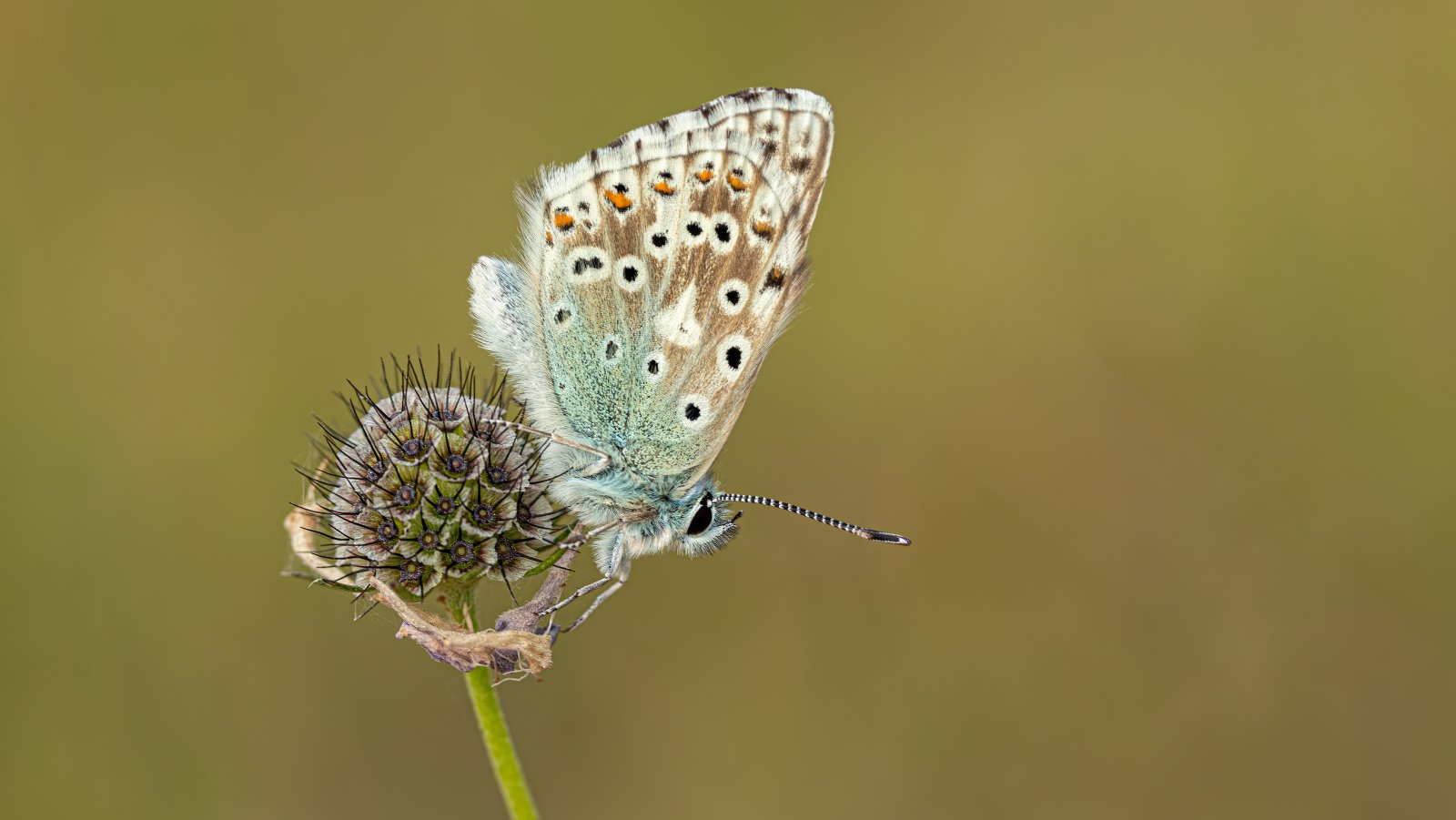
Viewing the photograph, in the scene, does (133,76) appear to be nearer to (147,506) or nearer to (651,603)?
(147,506)

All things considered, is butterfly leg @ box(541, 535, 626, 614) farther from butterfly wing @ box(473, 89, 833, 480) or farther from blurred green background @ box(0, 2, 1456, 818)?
blurred green background @ box(0, 2, 1456, 818)

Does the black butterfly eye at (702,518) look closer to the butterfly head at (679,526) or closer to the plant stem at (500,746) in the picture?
the butterfly head at (679,526)

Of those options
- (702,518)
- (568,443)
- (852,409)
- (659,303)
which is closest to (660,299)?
(659,303)

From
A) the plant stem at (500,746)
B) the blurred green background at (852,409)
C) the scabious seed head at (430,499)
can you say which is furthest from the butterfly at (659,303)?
the blurred green background at (852,409)

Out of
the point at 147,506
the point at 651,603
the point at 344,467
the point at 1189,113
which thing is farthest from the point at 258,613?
the point at 1189,113

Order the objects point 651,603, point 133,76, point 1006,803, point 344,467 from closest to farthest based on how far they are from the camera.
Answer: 1. point 344,467
2. point 1006,803
3. point 651,603
4. point 133,76

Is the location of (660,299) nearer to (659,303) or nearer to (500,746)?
(659,303)

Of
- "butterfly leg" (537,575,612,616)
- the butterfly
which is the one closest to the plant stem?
"butterfly leg" (537,575,612,616)
